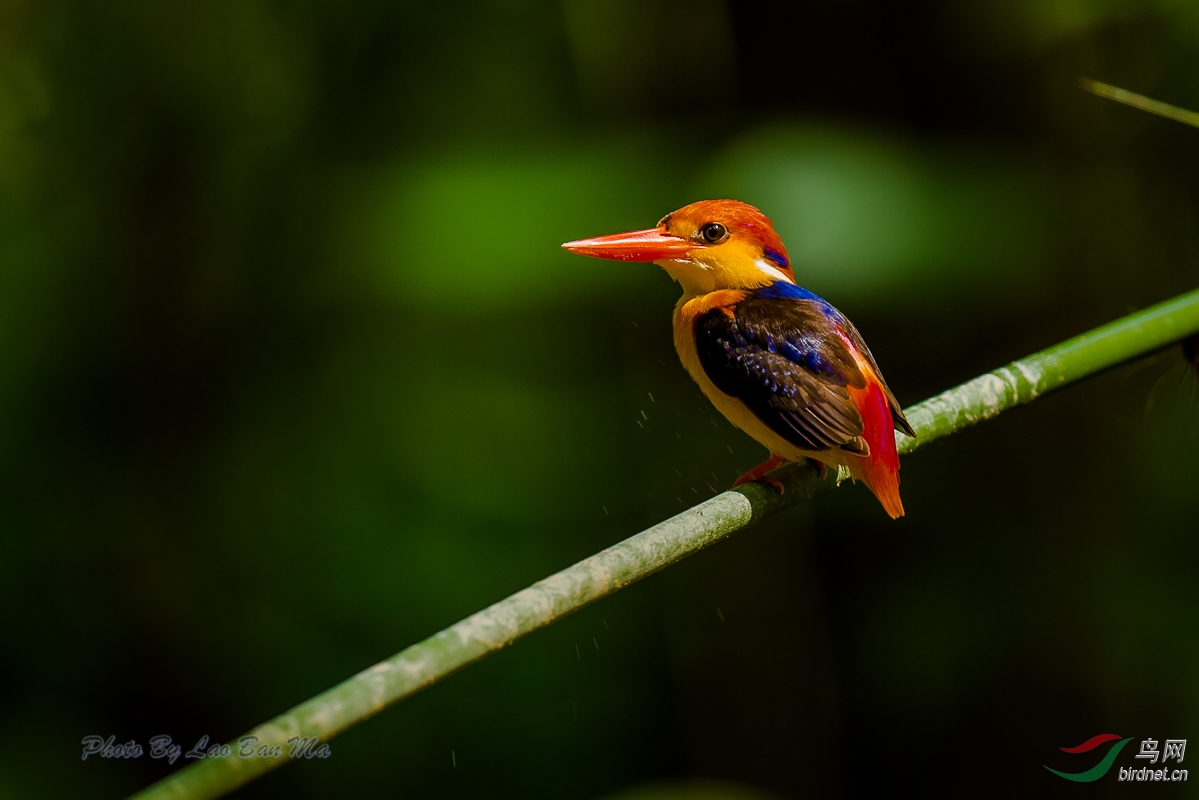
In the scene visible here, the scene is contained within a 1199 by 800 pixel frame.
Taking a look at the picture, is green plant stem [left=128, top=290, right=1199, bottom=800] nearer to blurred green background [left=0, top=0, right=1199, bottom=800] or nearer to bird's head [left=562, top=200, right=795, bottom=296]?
bird's head [left=562, top=200, right=795, bottom=296]

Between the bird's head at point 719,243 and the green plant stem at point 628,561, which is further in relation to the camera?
the bird's head at point 719,243

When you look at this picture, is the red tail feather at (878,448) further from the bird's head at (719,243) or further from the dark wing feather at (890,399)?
the bird's head at (719,243)

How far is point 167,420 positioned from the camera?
1.83m

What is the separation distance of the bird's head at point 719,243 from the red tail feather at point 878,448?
0.21 metres

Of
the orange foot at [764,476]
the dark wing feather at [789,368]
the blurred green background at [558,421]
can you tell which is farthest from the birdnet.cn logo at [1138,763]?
the dark wing feather at [789,368]

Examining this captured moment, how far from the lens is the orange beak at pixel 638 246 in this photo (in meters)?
1.00

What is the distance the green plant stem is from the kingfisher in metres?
0.04

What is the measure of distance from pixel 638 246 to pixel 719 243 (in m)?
0.10

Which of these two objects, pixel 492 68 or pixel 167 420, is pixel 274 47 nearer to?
pixel 492 68

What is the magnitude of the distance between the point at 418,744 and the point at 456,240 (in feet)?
2.86

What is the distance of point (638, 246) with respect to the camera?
1.05 m

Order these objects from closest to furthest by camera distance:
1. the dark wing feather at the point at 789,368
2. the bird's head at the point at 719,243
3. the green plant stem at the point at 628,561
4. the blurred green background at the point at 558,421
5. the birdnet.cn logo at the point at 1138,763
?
the green plant stem at the point at 628,561, the dark wing feather at the point at 789,368, the bird's head at the point at 719,243, the birdnet.cn logo at the point at 1138,763, the blurred green background at the point at 558,421

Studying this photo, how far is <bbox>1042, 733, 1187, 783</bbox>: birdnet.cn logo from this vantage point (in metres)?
1.60

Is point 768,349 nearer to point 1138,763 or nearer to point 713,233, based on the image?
point 713,233
